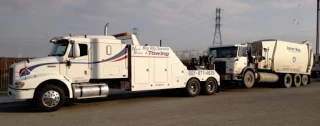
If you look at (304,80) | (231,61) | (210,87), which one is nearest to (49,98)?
(210,87)

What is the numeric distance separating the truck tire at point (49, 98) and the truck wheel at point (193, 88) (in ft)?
19.6

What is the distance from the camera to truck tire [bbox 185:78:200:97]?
47.4 feet

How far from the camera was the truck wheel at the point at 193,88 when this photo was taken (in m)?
14.5

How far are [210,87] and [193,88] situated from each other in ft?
3.65

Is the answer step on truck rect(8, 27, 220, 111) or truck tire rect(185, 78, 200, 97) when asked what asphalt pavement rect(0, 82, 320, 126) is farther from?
truck tire rect(185, 78, 200, 97)

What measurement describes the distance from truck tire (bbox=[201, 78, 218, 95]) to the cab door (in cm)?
591

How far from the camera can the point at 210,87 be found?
15.5 meters

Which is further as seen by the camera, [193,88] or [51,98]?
[193,88]

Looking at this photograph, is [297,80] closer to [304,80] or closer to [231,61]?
[304,80]

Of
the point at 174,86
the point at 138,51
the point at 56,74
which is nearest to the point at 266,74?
the point at 174,86

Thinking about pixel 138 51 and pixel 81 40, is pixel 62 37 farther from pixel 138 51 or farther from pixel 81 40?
pixel 138 51

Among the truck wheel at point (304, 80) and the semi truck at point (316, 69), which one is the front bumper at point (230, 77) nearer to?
the truck wheel at point (304, 80)

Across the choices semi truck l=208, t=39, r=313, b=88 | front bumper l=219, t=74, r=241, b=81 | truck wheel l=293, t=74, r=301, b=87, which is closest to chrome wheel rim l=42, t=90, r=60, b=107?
semi truck l=208, t=39, r=313, b=88

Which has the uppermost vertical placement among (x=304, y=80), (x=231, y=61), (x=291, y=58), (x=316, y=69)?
(x=291, y=58)
